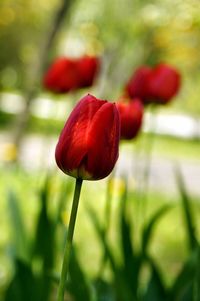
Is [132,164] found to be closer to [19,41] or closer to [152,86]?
[152,86]

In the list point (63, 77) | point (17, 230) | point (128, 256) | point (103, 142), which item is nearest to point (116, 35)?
point (63, 77)

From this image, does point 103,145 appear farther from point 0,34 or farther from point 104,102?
point 0,34

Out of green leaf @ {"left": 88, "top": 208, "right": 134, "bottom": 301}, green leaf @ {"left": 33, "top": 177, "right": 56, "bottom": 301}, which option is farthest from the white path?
green leaf @ {"left": 88, "top": 208, "right": 134, "bottom": 301}

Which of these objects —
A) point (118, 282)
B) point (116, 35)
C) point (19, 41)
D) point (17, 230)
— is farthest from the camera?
point (19, 41)

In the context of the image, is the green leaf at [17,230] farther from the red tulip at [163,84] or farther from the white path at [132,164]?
the white path at [132,164]

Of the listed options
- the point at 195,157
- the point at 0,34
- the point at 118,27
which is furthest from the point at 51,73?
the point at 0,34

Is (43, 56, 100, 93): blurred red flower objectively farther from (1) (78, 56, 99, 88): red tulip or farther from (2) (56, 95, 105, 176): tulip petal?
(2) (56, 95, 105, 176): tulip petal
